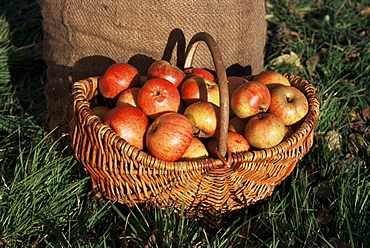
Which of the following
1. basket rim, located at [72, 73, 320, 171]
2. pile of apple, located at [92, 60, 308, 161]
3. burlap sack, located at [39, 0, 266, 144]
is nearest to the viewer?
basket rim, located at [72, 73, 320, 171]

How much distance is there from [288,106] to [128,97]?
88 cm

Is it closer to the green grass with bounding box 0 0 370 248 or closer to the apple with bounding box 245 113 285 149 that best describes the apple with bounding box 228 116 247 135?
the apple with bounding box 245 113 285 149

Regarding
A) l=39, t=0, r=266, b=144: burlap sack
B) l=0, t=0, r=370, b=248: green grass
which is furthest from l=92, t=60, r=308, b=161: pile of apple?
l=0, t=0, r=370, b=248: green grass

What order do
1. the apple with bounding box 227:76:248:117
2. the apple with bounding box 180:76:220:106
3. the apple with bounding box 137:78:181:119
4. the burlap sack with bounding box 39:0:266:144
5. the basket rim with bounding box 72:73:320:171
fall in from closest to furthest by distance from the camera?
the basket rim with bounding box 72:73:320:171, the apple with bounding box 137:78:181:119, the apple with bounding box 180:76:220:106, the apple with bounding box 227:76:248:117, the burlap sack with bounding box 39:0:266:144

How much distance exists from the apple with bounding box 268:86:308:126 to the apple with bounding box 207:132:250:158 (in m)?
0.28

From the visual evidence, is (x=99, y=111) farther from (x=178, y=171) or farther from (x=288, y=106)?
(x=288, y=106)

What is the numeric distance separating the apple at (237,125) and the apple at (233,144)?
111 mm

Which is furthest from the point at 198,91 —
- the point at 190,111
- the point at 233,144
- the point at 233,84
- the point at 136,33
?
the point at 136,33

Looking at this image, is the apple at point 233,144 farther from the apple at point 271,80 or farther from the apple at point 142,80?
the apple at point 142,80

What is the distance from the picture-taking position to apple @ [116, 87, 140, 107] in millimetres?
2254

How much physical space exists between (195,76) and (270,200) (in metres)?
0.82

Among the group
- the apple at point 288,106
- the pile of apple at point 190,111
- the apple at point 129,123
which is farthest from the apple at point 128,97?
the apple at point 288,106

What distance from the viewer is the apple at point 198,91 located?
7.35ft

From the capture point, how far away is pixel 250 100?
2.15 meters
